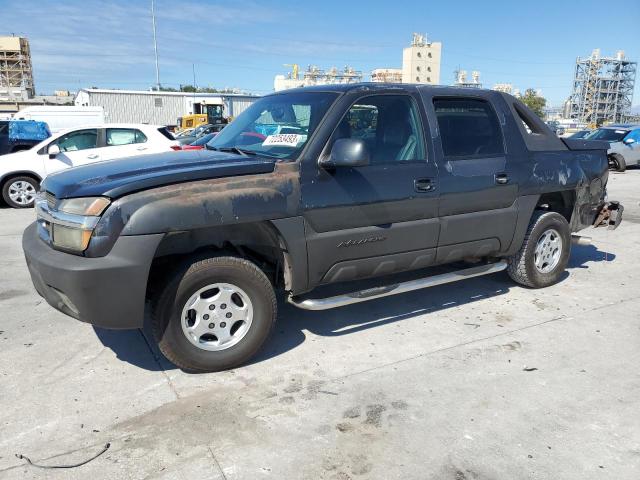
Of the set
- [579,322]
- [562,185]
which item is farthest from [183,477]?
[562,185]

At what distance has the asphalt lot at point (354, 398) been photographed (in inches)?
103

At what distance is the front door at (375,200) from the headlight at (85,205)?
1.26 meters

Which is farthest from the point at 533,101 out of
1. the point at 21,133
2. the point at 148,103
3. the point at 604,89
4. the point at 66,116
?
the point at 21,133

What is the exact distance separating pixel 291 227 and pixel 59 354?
1955 mm

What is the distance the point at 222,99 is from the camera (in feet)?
141

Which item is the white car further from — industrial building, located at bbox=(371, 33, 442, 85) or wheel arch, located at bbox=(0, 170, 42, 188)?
industrial building, located at bbox=(371, 33, 442, 85)

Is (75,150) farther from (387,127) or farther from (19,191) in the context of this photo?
(387,127)

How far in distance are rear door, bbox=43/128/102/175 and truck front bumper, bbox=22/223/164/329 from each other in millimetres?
7752

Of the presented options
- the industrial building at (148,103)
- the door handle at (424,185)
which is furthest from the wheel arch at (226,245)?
the industrial building at (148,103)

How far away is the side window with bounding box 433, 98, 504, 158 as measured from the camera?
167 inches

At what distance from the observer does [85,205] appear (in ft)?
10.0

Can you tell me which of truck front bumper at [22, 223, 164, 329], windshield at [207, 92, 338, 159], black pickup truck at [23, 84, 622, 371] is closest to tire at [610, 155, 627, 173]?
black pickup truck at [23, 84, 622, 371]

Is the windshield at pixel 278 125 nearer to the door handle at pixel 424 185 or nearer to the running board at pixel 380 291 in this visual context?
the door handle at pixel 424 185

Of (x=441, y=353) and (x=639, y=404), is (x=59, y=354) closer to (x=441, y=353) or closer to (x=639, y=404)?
(x=441, y=353)
